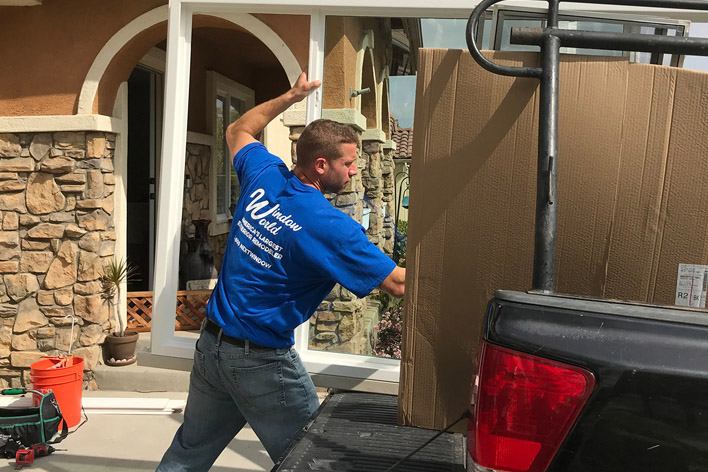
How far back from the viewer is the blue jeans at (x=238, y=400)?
8.03ft

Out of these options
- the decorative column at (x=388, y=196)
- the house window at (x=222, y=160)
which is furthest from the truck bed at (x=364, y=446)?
the house window at (x=222, y=160)

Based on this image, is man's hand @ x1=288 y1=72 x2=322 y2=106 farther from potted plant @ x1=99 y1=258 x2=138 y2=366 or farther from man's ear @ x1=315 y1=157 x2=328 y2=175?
potted plant @ x1=99 y1=258 x2=138 y2=366

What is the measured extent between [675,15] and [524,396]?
2.47 metres

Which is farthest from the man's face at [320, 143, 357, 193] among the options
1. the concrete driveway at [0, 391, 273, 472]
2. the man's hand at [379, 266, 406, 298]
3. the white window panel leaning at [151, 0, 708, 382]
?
the concrete driveway at [0, 391, 273, 472]

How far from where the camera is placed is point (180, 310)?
421 centimetres

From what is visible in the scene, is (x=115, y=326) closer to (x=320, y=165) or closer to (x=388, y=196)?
(x=388, y=196)

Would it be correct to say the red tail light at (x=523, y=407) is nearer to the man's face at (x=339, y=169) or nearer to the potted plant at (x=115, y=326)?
the man's face at (x=339, y=169)

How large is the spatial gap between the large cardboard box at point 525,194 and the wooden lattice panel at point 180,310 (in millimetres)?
2282

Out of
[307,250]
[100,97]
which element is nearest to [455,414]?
[307,250]

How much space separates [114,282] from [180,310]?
1.29 meters

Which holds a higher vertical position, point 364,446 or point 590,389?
point 590,389

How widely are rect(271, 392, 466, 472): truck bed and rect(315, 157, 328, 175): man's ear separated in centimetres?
92

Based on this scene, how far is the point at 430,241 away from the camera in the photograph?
5.51ft

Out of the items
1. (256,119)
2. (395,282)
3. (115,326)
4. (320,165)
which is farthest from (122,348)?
(395,282)
